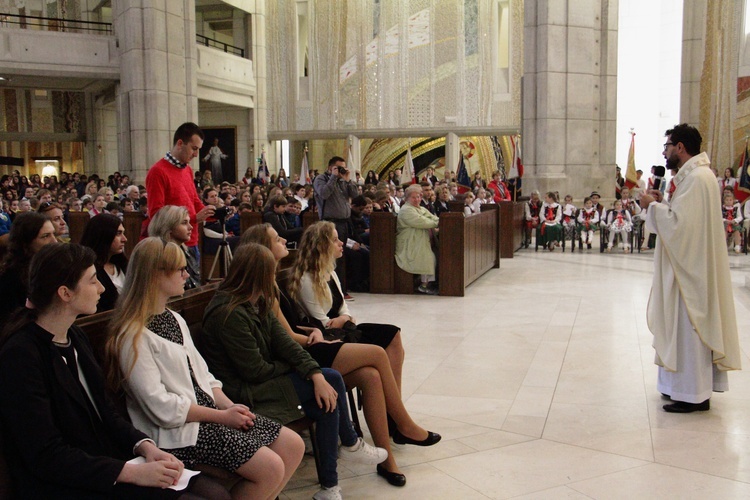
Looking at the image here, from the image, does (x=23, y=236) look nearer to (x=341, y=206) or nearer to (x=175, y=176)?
(x=175, y=176)

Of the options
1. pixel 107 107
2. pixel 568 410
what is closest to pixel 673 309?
pixel 568 410

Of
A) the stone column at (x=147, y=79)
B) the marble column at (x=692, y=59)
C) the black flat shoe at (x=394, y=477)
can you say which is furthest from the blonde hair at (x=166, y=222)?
the marble column at (x=692, y=59)

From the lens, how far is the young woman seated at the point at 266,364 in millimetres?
3316

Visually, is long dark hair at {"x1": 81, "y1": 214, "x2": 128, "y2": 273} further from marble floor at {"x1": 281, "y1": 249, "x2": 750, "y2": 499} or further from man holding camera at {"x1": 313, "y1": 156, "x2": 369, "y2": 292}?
man holding camera at {"x1": 313, "y1": 156, "x2": 369, "y2": 292}

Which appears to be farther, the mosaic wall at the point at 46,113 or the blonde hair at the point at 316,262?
the mosaic wall at the point at 46,113

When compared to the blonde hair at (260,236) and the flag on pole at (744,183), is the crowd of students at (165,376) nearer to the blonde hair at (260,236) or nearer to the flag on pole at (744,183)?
the blonde hair at (260,236)

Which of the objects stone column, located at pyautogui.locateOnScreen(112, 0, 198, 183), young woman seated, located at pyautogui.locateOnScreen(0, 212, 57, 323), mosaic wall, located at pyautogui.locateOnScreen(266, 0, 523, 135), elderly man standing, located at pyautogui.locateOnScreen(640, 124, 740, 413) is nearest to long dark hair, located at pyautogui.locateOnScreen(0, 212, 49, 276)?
young woman seated, located at pyautogui.locateOnScreen(0, 212, 57, 323)

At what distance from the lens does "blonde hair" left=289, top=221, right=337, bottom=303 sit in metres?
4.47

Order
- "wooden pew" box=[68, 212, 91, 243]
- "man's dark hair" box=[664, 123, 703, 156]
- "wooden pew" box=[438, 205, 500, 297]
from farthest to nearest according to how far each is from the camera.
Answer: "wooden pew" box=[68, 212, 91, 243]
"wooden pew" box=[438, 205, 500, 297]
"man's dark hair" box=[664, 123, 703, 156]

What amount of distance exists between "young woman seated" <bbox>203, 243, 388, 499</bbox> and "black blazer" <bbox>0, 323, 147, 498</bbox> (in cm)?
101

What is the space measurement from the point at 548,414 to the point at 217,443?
255cm

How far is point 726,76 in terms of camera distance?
51.5 feet

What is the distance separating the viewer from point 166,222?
460 cm

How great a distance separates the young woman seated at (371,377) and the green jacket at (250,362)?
23cm
